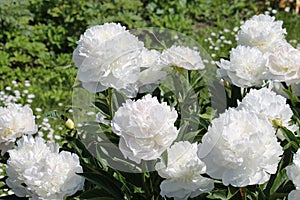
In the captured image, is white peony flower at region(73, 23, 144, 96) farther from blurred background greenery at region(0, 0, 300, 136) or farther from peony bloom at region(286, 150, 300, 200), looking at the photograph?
blurred background greenery at region(0, 0, 300, 136)

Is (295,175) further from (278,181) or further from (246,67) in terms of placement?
(246,67)

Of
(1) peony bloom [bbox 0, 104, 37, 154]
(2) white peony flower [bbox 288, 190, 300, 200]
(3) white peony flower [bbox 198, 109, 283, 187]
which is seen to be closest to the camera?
(3) white peony flower [bbox 198, 109, 283, 187]

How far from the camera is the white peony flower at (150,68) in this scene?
187 centimetres

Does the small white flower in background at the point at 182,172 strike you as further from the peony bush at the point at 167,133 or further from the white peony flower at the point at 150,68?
the white peony flower at the point at 150,68

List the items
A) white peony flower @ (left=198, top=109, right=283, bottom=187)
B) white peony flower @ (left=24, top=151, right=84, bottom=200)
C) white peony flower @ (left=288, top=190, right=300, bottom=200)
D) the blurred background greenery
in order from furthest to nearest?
the blurred background greenery < white peony flower @ (left=24, top=151, right=84, bottom=200) < white peony flower @ (left=288, top=190, right=300, bottom=200) < white peony flower @ (left=198, top=109, right=283, bottom=187)

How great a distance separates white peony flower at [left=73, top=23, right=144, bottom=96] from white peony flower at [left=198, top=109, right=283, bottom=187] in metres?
0.39

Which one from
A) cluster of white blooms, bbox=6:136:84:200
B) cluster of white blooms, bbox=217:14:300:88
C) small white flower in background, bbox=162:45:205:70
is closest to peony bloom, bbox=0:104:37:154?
cluster of white blooms, bbox=6:136:84:200

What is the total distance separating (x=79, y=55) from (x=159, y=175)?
0.40 m

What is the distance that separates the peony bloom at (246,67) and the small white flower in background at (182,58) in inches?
4.1

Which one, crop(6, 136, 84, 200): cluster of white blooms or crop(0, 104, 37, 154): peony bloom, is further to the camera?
crop(0, 104, 37, 154): peony bloom

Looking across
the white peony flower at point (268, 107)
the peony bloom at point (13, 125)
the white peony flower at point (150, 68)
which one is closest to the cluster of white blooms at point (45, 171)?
the peony bloom at point (13, 125)

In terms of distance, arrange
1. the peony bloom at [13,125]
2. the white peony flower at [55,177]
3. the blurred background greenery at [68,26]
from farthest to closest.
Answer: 1. the blurred background greenery at [68,26]
2. the peony bloom at [13,125]
3. the white peony flower at [55,177]

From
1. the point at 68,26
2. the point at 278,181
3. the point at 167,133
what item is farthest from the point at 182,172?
the point at 68,26

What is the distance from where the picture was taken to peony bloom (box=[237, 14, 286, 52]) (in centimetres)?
204
